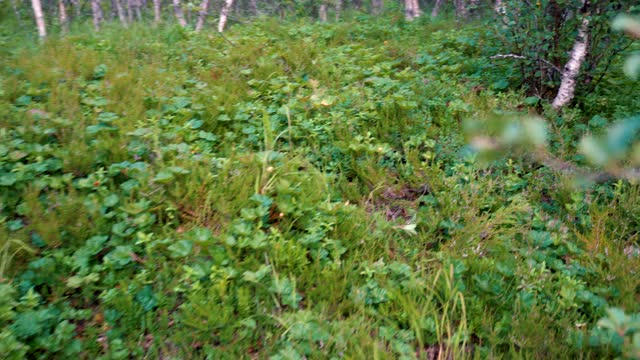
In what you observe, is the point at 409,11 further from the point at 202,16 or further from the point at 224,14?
the point at 202,16

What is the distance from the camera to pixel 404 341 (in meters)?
2.71

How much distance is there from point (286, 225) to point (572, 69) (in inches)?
132

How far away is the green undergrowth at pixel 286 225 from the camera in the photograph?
2.76 meters

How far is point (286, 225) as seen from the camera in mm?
3441

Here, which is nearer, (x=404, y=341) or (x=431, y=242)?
(x=404, y=341)

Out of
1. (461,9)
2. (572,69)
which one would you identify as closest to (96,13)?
(461,9)

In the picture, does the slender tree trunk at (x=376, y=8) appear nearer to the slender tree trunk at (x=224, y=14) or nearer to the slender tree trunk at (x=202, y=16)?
the slender tree trunk at (x=224, y=14)

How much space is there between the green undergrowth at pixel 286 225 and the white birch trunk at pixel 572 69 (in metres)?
0.32

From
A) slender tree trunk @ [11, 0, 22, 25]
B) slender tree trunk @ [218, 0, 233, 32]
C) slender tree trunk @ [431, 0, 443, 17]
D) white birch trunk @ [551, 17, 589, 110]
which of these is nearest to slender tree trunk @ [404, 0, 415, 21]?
slender tree trunk @ [431, 0, 443, 17]

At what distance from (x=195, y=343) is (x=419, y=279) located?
1.35 metres

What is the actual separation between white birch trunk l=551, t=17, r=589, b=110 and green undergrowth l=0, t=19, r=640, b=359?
318 mm

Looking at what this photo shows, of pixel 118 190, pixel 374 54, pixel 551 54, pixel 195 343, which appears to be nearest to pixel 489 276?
pixel 195 343

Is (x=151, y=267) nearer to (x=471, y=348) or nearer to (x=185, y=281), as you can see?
(x=185, y=281)

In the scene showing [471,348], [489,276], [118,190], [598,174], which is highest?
[598,174]
